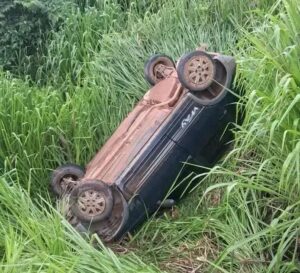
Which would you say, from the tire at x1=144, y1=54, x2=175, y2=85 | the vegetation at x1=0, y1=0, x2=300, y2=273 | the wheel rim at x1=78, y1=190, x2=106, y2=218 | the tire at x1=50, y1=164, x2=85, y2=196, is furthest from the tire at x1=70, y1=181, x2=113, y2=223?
the tire at x1=144, y1=54, x2=175, y2=85

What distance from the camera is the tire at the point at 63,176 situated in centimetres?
436

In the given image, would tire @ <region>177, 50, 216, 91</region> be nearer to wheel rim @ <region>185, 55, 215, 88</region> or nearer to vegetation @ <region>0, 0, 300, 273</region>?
wheel rim @ <region>185, 55, 215, 88</region>

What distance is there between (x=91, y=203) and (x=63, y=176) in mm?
521

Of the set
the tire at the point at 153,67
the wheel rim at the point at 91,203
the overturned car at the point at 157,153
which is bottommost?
the wheel rim at the point at 91,203

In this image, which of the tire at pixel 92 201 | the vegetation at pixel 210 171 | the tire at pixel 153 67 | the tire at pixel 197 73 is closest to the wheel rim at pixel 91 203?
the tire at pixel 92 201

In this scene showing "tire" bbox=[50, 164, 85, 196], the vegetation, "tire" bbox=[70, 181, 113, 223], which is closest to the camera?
the vegetation

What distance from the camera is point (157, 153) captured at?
4.01 metres

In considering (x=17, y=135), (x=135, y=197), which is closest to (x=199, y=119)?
(x=135, y=197)

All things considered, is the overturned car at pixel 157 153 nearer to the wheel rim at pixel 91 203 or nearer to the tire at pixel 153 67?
the wheel rim at pixel 91 203

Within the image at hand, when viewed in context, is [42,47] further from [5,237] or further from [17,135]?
[5,237]

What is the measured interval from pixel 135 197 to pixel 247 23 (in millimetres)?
1950

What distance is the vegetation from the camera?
3172 millimetres

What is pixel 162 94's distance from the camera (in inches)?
174

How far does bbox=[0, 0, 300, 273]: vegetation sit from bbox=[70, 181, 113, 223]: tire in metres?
0.18
